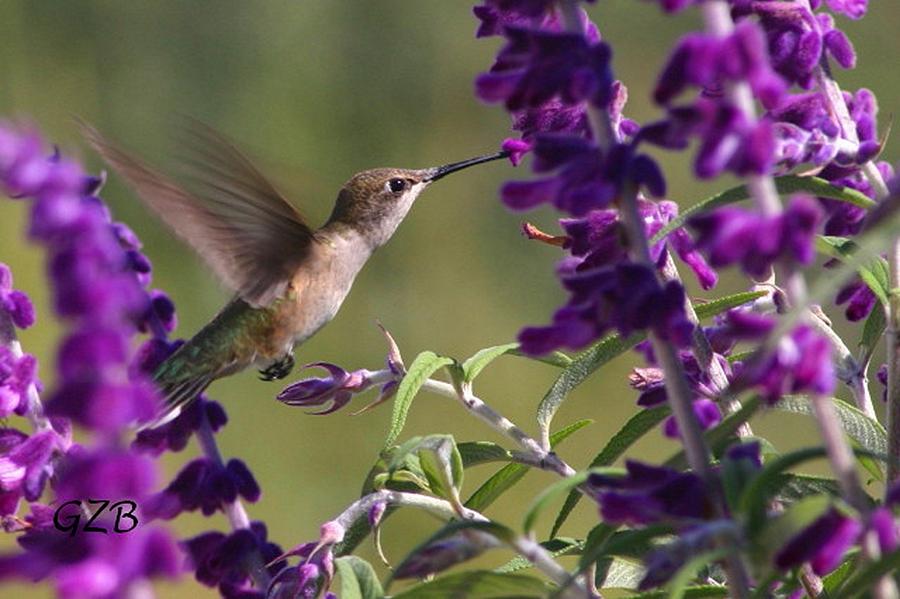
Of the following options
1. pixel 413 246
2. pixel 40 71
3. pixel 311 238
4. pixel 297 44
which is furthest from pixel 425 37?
pixel 311 238

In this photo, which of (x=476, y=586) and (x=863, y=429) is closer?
(x=476, y=586)

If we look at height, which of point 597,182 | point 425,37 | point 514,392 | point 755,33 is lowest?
point 514,392

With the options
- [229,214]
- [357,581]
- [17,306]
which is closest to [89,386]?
[357,581]

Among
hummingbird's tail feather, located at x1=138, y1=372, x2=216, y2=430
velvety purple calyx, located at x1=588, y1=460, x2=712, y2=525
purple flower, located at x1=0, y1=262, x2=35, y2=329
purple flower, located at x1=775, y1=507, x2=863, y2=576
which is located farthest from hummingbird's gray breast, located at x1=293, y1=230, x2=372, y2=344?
purple flower, located at x1=775, y1=507, x2=863, y2=576

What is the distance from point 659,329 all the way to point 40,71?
5.92 metres

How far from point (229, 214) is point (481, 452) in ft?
1.91

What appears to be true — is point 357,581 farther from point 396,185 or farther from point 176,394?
point 396,185

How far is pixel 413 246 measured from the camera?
257 inches

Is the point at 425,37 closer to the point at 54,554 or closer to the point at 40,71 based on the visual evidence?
the point at 40,71

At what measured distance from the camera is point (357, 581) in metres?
1.27

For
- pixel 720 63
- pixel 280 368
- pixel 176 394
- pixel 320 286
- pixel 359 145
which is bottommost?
pixel 359 145

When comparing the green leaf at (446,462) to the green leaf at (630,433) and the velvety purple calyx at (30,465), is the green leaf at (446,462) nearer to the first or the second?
the green leaf at (630,433)

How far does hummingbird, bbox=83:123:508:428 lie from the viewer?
1887 mm

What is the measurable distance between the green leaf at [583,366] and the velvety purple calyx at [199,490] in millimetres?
448
